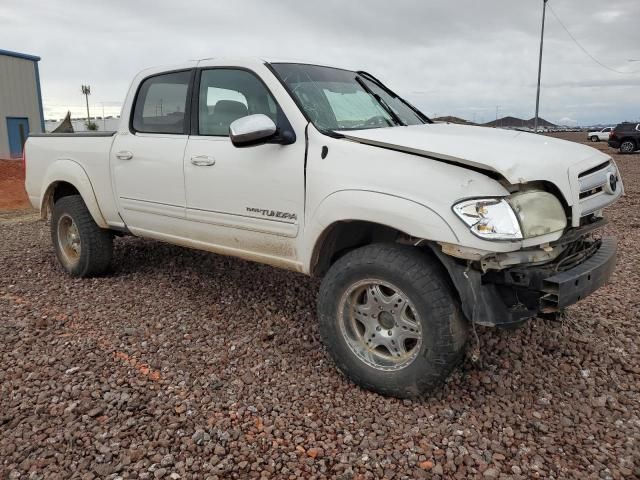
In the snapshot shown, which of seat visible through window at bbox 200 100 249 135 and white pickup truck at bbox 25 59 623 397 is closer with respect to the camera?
white pickup truck at bbox 25 59 623 397

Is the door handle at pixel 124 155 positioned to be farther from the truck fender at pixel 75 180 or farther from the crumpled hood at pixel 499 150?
the crumpled hood at pixel 499 150

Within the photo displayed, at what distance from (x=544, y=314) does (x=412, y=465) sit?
1072 mm

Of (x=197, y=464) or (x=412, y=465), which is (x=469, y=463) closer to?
(x=412, y=465)

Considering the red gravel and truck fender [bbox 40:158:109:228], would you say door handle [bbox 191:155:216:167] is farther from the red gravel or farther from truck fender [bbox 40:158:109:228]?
the red gravel

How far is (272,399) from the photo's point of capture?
3.22 meters

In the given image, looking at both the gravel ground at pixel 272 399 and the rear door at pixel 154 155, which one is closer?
the gravel ground at pixel 272 399

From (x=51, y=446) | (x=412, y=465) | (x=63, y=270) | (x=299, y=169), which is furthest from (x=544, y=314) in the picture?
(x=63, y=270)

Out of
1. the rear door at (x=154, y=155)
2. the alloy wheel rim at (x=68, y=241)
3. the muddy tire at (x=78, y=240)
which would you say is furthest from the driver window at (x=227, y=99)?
the alloy wheel rim at (x=68, y=241)

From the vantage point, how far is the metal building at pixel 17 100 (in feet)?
74.2

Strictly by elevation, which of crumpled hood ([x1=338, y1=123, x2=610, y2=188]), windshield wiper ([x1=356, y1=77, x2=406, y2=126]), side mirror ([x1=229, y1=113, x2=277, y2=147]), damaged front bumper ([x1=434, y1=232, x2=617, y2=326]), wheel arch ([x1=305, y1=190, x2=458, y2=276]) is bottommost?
damaged front bumper ([x1=434, y1=232, x2=617, y2=326])

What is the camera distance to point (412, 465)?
103 inches

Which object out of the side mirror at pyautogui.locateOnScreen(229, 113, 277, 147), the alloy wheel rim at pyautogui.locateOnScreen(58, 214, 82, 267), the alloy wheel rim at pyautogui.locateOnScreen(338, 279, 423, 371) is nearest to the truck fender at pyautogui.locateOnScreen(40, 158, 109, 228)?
the alloy wheel rim at pyautogui.locateOnScreen(58, 214, 82, 267)

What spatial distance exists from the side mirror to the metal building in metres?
21.9

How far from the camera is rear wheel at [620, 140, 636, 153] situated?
26016 millimetres
